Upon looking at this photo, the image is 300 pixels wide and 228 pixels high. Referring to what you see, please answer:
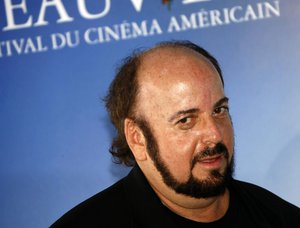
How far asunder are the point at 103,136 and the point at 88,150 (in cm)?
8

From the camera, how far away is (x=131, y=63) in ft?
6.74

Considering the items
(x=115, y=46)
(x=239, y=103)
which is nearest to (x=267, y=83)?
(x=239, y=103)

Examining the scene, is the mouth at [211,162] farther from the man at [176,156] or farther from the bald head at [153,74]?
the bald head at [153,74]

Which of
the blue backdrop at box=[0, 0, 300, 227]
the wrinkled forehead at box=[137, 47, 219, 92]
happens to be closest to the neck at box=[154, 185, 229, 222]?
the wrinkled forehead at box=[137, 47, 219, 92]

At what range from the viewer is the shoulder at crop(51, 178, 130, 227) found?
1.80 m

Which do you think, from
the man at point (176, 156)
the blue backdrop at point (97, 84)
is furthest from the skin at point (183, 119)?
the blue backdrop at point (97, 84)

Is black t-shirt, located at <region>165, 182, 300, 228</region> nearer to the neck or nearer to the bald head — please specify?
the neck

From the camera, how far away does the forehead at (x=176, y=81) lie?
5.92 feet

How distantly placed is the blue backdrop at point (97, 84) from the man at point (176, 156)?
455 millimetres

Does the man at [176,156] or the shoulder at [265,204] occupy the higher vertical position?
the man at [176,156]

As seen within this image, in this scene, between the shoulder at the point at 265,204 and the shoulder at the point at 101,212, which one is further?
the shoulder at the point at 265,204

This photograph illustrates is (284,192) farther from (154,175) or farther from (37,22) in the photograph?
(37,22)

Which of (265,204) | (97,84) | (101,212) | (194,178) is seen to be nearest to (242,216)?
(265,204)

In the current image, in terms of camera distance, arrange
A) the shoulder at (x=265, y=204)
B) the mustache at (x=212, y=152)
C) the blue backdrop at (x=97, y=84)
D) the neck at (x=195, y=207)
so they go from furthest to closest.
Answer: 1. the blue backdrop at (x=97, y=84)
2. the shoulder at (x=265, y=204)
3. the neck at (x=195, y=207)
4. the mustache at (x=212, y=152)
